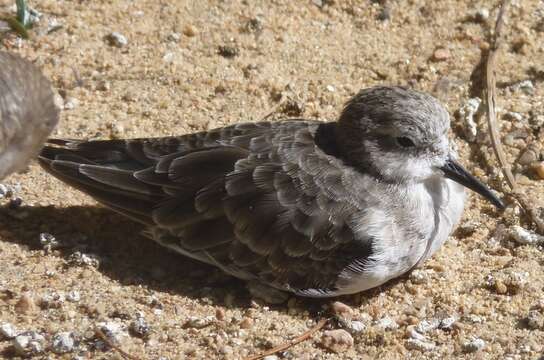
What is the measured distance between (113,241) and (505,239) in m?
2.75

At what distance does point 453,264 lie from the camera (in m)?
Result: 7.07

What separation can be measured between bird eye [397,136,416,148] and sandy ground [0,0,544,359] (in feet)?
2.83

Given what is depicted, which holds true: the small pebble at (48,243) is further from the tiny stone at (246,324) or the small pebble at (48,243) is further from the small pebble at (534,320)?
the small pebble at (534,320)

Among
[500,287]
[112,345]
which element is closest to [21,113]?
[112,345]

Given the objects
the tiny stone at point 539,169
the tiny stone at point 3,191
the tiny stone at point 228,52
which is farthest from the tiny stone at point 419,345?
the tiny stone at point 228,52

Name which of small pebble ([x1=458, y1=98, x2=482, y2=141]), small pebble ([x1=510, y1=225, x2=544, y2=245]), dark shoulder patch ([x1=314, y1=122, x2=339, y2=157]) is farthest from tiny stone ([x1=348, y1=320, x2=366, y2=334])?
small pebble ([x1=458, y1=98, x2=482, y2=141])

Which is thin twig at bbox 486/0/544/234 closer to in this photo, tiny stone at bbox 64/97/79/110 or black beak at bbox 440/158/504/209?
black beak at bbox 440/158/504/209

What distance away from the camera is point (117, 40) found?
8.66 metres

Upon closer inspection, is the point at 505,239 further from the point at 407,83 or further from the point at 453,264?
the point at 407,83

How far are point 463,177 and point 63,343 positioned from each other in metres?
2.81

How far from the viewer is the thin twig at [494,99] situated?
769 centimetres

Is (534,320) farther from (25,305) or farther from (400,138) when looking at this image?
(25,305)

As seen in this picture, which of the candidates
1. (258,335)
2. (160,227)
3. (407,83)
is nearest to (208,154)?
(160,227)

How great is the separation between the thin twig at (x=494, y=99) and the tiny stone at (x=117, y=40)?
3045 millimetres
